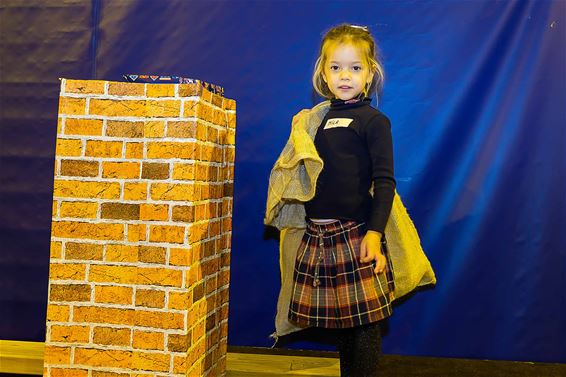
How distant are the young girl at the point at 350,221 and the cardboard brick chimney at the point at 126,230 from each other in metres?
0.39

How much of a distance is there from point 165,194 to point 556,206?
175cm

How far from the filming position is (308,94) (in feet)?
8.35

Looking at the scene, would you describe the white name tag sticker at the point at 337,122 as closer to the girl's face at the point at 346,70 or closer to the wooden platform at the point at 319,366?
the girl's face at the point at 346,70

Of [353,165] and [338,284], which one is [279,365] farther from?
[353,165]

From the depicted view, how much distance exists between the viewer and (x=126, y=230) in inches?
67.2

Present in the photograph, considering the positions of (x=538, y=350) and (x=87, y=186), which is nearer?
(x=87, y=186)

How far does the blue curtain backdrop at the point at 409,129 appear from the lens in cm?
242

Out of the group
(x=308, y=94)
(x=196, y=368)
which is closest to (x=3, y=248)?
(x=196, y=368)

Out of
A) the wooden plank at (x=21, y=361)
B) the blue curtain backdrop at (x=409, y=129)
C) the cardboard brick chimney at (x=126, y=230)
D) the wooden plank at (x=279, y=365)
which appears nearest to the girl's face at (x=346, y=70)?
the cardboard brick chimney at (x=126, y=230)

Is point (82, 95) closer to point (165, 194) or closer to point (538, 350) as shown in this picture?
point (165, 194)

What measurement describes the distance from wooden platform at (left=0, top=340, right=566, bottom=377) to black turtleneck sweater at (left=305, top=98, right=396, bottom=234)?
2.70 feet

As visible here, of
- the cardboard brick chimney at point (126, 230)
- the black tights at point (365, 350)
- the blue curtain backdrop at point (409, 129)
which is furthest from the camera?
the blue curtain backdrop at point (409, 129)

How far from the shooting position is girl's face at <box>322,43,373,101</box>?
1.83 metres

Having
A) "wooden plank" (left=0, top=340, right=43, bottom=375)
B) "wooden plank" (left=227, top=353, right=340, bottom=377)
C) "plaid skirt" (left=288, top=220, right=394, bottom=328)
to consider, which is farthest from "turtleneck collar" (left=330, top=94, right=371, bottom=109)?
"wooden plank" (left=0, top=340, right=43, bottom=375)
